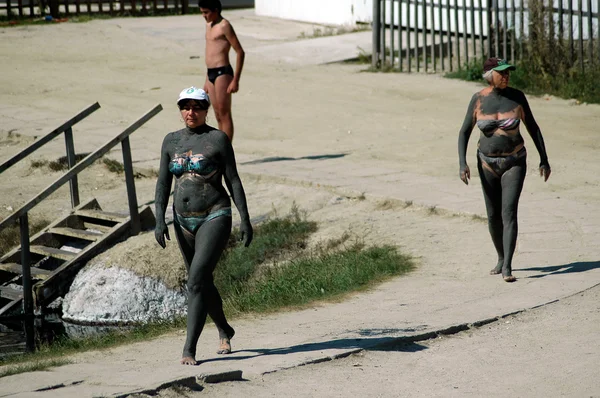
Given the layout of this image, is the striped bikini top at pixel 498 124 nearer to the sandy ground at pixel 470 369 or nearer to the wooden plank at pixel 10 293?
the sandy ground at pixel 470 369

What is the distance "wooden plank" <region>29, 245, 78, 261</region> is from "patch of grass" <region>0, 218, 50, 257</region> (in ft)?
2.18

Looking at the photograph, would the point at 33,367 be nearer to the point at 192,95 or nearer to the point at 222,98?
the point at 192,95

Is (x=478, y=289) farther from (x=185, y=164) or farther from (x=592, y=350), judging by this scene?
(x=185, y=164)

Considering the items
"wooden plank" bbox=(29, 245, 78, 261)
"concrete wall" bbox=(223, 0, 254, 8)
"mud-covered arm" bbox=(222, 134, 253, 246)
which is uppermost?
"concrete wall" bbox=(223, 0, 254, 8)

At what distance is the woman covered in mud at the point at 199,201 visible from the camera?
6.25 metres

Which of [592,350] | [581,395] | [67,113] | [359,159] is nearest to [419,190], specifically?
[359,159]

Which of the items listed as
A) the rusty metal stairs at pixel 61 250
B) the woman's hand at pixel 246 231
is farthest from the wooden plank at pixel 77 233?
the woman's hand at pixel 246 231

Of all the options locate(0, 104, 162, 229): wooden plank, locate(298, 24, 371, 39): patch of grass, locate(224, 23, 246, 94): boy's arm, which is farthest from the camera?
locate(298, 24, 371, 39): patch of grass

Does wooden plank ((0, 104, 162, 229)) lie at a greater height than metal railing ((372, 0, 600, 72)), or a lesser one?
lesser

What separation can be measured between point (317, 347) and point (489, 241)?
11.3 feet

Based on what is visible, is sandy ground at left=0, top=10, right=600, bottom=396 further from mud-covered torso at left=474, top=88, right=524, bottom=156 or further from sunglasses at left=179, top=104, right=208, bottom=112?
sunglasses at left=179, top=104, right=208, bottom=112

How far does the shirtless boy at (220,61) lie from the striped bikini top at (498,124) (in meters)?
4.66

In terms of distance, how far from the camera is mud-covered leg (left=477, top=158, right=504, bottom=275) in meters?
8.41

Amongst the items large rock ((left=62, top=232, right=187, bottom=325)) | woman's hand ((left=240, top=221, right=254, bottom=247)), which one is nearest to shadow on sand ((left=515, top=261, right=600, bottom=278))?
woman's hand ((left=240, top=221, right=254, bottom=247))
